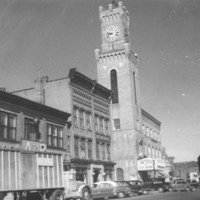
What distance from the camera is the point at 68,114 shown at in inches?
1355

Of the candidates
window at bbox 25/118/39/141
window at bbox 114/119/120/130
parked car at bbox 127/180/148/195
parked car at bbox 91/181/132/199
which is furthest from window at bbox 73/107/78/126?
window at bbox 114/119/120/130

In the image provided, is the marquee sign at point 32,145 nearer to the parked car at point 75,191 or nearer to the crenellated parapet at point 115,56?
the parked car at point 75,191

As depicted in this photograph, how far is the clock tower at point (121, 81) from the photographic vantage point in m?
49.1

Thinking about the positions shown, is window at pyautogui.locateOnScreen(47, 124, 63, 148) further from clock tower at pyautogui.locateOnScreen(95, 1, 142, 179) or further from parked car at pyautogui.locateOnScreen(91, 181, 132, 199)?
clock tower at pyautogui.locateOnScreen(95, 1, 142, 179)

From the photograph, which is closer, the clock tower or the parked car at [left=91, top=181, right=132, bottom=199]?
the parked car at [left=91, top=181, right=132, bottom=199]

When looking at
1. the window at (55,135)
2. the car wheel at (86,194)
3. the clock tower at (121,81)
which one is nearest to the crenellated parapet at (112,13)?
the clock tower at (121,81)

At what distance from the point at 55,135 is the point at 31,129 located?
3558mm

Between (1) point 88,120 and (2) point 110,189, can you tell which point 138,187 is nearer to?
(2) point 110,189

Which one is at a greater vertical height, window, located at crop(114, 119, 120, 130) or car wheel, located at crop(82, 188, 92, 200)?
window, located at crop(114, 119, 120, 130)

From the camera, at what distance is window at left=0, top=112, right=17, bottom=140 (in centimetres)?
2628

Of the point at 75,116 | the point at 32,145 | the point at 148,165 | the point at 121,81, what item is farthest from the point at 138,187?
the point at 121,81

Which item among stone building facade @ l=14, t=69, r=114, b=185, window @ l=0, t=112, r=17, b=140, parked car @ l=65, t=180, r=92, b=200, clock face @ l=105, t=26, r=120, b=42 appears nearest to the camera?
parked car @ l=65, t=180, r=92, b=200

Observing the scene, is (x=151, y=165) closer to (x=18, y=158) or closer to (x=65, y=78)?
(x=65, y=78)

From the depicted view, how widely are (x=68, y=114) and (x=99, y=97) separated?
8.97 m
